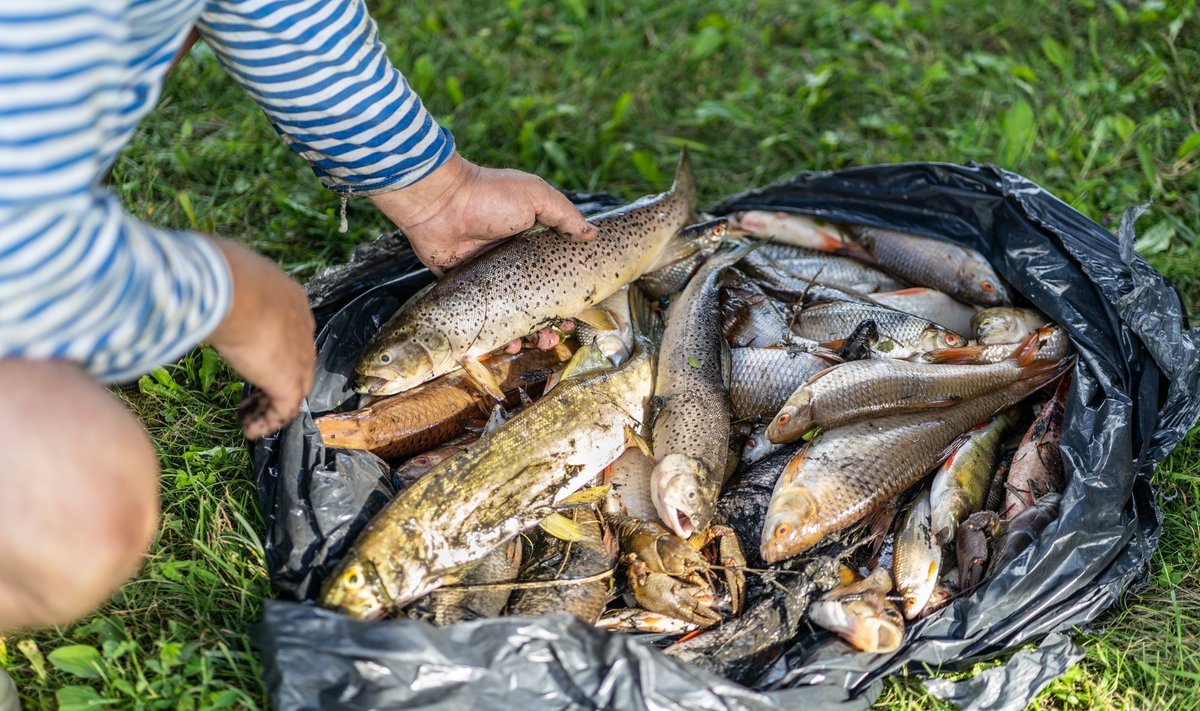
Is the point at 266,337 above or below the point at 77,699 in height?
above

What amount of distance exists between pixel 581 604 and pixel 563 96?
9.76 feet

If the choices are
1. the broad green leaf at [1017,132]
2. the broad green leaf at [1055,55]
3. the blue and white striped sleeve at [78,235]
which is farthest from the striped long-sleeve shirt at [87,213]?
the broad green leaf at [1055,55]

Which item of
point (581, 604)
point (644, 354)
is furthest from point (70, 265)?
point (644, 354)

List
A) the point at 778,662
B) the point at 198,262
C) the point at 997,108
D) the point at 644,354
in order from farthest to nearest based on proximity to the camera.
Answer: the point at 997,108
the point at 644,354
the point at 778,662
the point at 198,262

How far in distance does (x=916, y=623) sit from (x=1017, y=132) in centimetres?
267

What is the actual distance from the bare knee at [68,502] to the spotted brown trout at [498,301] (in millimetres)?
1153

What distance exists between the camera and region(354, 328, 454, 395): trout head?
2922 millimetres

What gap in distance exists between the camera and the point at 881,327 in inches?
127

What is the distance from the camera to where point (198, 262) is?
5.92 ft

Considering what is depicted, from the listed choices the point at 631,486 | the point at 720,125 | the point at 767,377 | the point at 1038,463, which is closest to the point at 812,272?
the point at 767,377

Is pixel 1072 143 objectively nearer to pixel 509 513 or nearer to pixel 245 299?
pixel 509 513

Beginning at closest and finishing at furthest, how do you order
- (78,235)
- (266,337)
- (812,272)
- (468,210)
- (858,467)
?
(78,235) < (266,337) < (858,467) < (468,210) < (812,272)

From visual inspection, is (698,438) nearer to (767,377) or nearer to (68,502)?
(767,377)

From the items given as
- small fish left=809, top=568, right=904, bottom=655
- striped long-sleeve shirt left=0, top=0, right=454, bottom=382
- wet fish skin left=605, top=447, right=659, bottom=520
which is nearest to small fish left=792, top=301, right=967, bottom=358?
wet fish skin left=605, top=447, right=659, bottom=520
